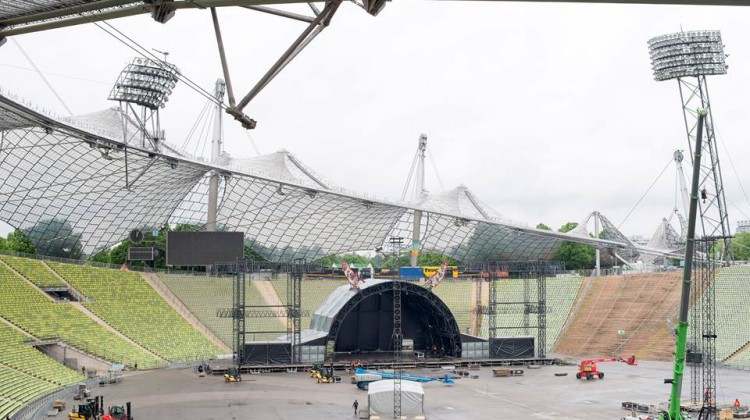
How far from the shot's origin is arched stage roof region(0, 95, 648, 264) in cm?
6919

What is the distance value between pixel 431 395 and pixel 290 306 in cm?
1649

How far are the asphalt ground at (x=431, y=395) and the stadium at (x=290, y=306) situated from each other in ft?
0.82


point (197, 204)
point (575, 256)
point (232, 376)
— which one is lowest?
point (232, 376)

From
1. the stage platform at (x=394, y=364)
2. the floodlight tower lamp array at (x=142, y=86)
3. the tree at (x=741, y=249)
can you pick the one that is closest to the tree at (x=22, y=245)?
the floodlight tower lamp array at (x=142, y=86)

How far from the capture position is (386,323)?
237 ft

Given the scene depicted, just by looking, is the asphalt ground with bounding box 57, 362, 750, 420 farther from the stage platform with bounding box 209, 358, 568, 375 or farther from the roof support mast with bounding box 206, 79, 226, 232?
the roof support mast with bounding box 206, 79, 226, 232

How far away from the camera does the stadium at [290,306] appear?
44.5 metres

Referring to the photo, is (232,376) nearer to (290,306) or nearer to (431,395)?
(290,306)

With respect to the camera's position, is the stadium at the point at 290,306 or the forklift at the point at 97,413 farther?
the stadium at the point at 290,306

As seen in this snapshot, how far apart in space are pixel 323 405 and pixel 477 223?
192ft

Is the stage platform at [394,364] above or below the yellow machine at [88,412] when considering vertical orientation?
below

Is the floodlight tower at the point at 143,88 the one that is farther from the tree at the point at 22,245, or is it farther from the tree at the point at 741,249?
the tree at the point at 741,249

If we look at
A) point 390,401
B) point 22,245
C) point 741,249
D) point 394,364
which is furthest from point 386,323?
point 741,249

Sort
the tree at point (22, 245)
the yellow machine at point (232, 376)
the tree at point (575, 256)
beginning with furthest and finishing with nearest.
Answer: the tree at point (575, 256)
the tree at point (22, 245)
the yellow machine at point (232, 376)
